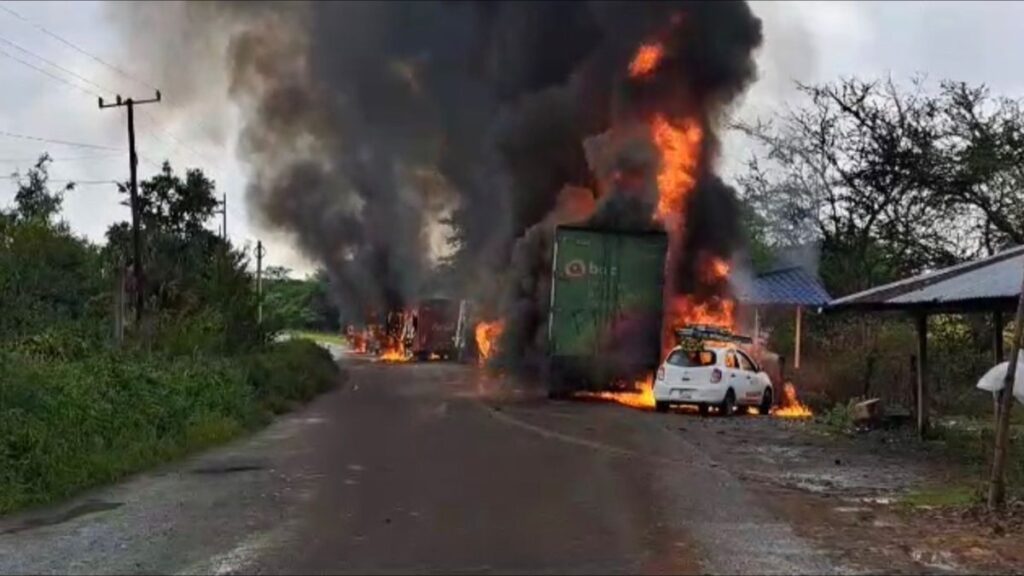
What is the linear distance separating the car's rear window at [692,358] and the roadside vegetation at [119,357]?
25.8ft

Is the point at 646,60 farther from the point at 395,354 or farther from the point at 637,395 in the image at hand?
the point at 395,354

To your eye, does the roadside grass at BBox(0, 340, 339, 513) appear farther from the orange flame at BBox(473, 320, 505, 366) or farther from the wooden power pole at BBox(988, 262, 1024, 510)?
the orange flame at BBox(473, 320, 505, 366)

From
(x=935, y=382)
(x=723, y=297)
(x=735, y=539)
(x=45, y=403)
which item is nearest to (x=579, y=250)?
(x=723, y=297)

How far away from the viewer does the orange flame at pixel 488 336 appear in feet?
103

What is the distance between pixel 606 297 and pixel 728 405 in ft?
14.5

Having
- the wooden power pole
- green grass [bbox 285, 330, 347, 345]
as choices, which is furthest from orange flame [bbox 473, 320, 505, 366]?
green grass [bbox 285, 330, 347, 345]

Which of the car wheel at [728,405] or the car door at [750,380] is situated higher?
the car door at [750,380]

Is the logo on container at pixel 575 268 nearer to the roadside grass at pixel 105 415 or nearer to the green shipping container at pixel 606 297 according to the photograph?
the green shipping container at pixel 606 297

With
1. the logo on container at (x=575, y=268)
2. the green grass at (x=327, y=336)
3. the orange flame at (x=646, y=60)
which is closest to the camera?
the logo on container at (x=575, y=268)

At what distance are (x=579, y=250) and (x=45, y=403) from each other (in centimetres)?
1449

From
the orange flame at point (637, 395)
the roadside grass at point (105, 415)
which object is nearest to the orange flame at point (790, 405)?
the orange flame at point (637, 395)

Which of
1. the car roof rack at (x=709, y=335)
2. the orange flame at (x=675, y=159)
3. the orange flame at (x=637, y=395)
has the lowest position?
the orange flame at (x=637, y=395)

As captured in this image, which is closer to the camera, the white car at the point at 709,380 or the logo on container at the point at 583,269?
the white car at the point at 709,380

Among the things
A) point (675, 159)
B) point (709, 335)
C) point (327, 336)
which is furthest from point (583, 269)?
point (327, 336)
